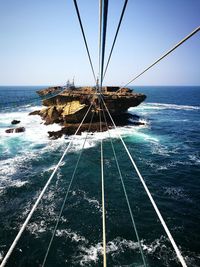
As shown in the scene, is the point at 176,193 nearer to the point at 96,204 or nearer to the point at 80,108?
the point at 96,204

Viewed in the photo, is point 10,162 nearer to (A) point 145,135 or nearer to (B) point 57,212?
(B) point 57,212

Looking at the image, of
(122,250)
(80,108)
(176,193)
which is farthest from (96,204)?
(80,108)

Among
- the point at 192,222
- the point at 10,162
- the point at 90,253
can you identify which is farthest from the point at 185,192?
the point at 10,162

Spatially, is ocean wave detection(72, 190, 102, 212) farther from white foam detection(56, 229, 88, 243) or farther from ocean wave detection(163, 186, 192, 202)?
ocean wave detection(163, 186, 192, 202)

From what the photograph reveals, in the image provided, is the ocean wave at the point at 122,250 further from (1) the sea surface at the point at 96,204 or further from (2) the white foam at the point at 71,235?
(2) the white foam at the point at 71,235

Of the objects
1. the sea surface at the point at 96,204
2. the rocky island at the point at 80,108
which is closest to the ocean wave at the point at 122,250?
the sea surface at the point at 96,204

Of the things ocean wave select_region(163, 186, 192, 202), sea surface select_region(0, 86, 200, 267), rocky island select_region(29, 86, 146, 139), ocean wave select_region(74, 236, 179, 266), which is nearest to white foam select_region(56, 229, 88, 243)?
sea surface select_region(0, 86, 200, 267)

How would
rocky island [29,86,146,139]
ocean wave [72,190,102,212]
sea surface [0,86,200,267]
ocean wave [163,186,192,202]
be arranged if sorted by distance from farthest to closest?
1. rocky island [29,86,146,139]
2. ocean wave [163,186,192,202]
3. ocean wave [72,190,102,212]
4. sea surface [0,86,200,267]

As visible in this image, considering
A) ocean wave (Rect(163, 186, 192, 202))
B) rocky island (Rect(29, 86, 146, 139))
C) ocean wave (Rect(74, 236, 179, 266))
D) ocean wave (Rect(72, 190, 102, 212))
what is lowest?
ocean wave (Rect(74, 236, 179, 266))

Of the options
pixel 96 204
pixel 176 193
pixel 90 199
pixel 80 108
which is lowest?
pixel 96 204
